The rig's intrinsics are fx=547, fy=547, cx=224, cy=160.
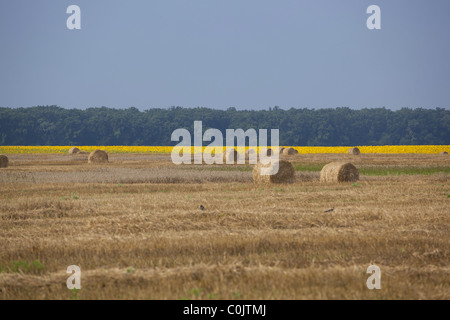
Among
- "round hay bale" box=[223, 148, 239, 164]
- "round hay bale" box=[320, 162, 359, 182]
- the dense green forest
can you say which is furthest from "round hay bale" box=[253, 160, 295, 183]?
the dense green forest

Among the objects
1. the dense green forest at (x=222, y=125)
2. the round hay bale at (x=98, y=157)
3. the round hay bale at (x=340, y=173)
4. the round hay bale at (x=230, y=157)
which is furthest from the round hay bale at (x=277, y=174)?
the dense green forest at (x=222, y=125)

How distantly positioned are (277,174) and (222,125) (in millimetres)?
119392

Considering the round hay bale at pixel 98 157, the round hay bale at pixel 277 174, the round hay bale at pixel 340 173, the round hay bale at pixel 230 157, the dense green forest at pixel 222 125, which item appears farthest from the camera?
the dense green forest at pixel 222 125

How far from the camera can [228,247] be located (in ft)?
35.8

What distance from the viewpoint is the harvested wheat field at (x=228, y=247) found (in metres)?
8.25

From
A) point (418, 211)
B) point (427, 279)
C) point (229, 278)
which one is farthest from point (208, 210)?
point (427, 279)

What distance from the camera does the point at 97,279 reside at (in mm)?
8672

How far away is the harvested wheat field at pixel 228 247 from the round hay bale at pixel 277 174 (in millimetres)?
7117

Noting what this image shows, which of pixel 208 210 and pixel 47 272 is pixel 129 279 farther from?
pixel 208 210

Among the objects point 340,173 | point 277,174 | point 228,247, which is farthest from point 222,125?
point 228,247

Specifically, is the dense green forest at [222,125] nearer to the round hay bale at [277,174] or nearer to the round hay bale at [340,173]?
the round hay bale at [277,174]

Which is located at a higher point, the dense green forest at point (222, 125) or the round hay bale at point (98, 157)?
the dense green forest at point (222, 125)

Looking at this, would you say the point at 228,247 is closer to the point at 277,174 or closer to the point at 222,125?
the point at 277,174
